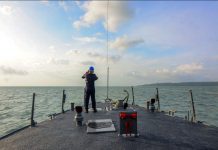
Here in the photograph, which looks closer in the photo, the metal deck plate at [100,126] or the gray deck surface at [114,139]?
the gray deck surface at [114,139]

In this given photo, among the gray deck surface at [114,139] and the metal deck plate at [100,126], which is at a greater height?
the metal deck plate at [100,126]

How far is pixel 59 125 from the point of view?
29.7 feet

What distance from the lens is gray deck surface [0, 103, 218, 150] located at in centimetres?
607

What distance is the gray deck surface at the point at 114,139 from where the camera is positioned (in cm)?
607

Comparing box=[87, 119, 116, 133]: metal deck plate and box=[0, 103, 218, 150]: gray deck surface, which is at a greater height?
box=[87, 119, 116, 133]: metal deck plate

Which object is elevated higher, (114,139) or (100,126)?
(100,126)

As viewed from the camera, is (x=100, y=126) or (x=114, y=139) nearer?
(x=114, y=139)

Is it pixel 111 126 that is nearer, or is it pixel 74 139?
pixel 74 139

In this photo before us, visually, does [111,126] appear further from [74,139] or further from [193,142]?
[193,142]

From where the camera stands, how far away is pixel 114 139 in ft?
21.8

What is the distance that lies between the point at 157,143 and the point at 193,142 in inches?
52.1

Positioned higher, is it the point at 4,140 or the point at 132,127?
the point at 132,127

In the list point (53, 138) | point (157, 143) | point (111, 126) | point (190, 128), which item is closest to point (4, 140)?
point (53, 138)

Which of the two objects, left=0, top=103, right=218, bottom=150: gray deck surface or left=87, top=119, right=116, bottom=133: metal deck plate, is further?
left=87, top=119, right=116, bottom=133: metal deck plate
